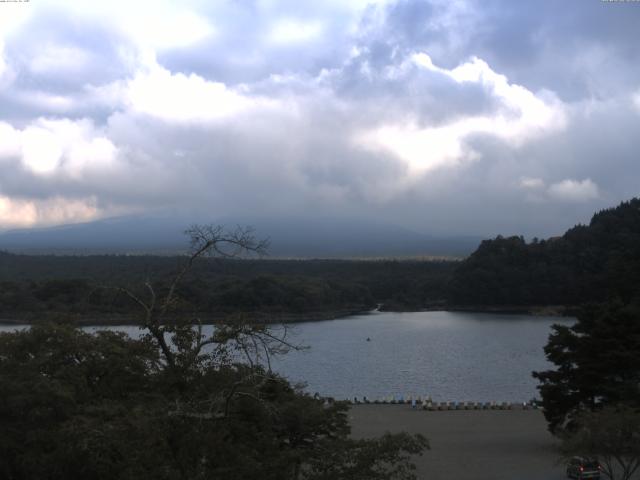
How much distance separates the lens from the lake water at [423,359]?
87.0ft

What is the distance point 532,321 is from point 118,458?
52058mm

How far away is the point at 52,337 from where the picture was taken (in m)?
8.61

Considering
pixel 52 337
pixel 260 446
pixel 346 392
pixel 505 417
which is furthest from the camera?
pixel 346 392

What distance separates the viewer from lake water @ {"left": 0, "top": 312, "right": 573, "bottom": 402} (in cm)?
2653

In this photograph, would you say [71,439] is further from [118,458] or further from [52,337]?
[52,337]

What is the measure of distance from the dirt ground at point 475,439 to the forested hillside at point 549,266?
42373 mm

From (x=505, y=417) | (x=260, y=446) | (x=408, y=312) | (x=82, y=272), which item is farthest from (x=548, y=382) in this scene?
(x=82, y=272)

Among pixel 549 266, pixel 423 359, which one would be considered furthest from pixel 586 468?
pixel 549 266

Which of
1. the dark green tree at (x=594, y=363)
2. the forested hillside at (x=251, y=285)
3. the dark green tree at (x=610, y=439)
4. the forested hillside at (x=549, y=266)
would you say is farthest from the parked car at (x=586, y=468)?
the forested hillside at (x=549, y=266)

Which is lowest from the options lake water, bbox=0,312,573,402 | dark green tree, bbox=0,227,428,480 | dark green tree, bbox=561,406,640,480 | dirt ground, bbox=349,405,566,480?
lake water, bbox=0,312,573,402

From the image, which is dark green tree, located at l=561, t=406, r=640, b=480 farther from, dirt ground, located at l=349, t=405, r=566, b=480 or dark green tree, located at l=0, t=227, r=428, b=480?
dark green tree, located at l=0, t=227, r=428, b=480

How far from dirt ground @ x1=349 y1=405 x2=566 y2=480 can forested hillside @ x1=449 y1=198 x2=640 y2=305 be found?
139 feet

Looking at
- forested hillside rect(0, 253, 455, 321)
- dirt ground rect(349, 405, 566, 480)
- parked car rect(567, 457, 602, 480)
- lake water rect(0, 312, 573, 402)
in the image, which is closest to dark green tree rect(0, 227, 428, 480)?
parked car rect(567, 457, 602, 480)

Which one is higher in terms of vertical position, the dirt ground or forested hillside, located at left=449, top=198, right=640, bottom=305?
forested hillside, located at left=449, top=198, right=640, bottom=305
